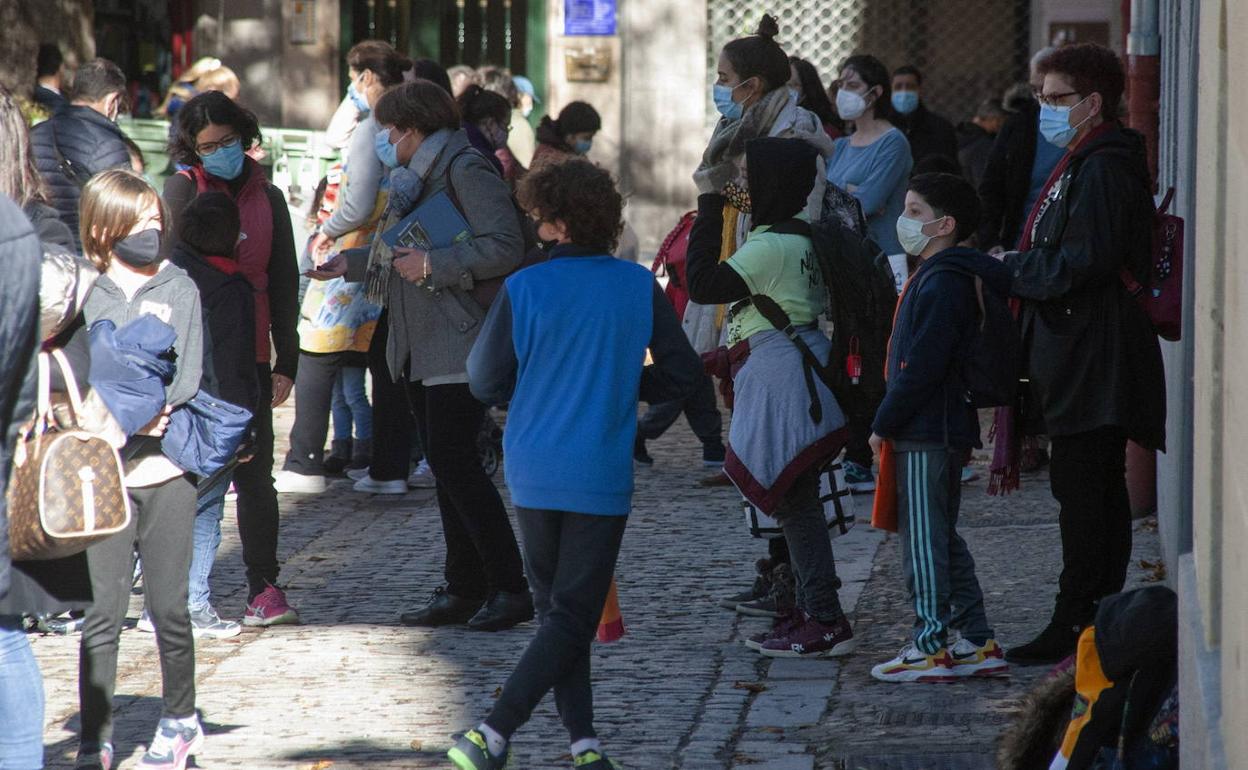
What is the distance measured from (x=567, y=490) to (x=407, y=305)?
2.01 meters

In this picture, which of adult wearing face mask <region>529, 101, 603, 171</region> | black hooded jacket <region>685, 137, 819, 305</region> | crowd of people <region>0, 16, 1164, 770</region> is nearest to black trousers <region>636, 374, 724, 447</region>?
crowd of people <region>0, 16, 1164, 770</region>

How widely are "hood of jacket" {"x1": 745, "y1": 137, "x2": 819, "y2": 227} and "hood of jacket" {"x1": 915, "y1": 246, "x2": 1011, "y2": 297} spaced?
0.48 meters

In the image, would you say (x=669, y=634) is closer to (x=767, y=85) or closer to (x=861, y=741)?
(x=861, y=741)

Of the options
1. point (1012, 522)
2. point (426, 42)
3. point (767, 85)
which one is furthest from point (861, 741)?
point (426, 42)

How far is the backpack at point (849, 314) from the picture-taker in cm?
622

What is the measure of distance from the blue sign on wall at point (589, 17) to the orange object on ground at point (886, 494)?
10.9m

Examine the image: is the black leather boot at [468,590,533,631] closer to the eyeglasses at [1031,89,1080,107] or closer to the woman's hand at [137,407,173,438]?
the woman's hand at [137,407,173,438]

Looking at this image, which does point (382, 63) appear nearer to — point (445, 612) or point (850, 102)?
point (850, 102)

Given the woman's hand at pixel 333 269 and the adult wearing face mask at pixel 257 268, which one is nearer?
the adult wearing face mask at pixel 257 268

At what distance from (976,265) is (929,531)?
855 millimetres

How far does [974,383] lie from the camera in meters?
5.95

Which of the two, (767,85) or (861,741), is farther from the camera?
(767,85)

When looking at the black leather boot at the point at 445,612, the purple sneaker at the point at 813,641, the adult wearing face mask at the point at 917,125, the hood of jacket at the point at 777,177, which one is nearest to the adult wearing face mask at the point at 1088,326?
the purple sneaker at the point at 813,641

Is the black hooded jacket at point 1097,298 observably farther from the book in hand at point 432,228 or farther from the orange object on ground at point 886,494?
the book in hand at point 432,228
